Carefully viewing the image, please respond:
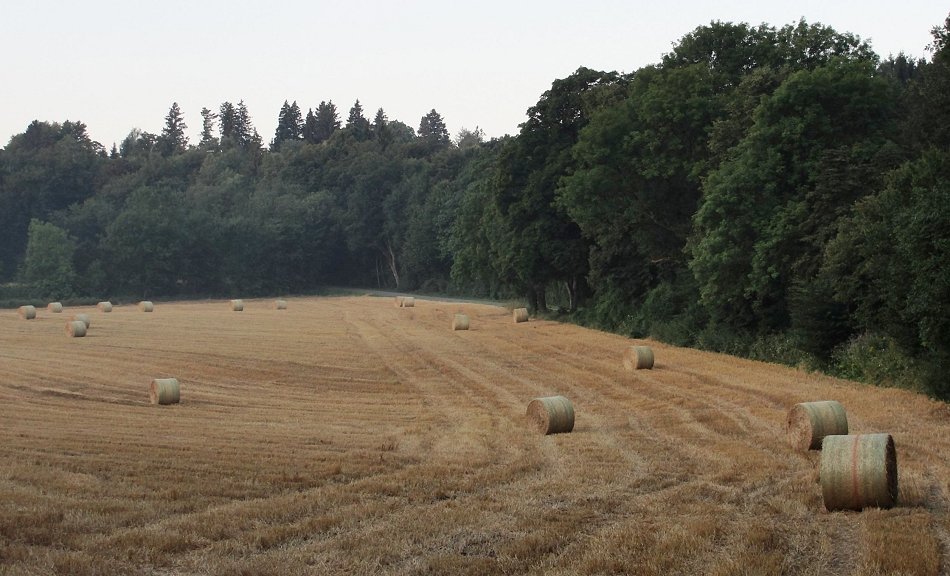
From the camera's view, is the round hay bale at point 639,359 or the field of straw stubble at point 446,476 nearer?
the field of straw stubble at point 446,476

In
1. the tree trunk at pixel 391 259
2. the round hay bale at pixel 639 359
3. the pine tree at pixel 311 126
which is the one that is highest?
the pine tree at pixel 311 126

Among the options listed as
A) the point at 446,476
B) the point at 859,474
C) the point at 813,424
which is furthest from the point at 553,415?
the point at 859,474

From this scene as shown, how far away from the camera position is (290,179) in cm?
13338

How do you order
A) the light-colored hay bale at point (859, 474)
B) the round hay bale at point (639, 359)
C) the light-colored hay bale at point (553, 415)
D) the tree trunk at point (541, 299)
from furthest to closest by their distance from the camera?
the tree trunk at point (541, 299) < the round hay bale at point (639, 359) < the light-colored hay bale at point (553, 415) < the light-colored hay bale at point (859, 474)

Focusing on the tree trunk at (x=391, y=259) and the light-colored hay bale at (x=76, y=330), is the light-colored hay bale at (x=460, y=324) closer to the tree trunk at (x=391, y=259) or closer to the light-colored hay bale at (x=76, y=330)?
the light-colored hay bale at (x=76, y=330)

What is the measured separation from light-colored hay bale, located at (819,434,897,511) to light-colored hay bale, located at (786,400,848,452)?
4648mm

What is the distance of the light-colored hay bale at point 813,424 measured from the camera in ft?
57.5

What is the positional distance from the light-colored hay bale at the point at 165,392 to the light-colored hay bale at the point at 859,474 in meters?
17.5

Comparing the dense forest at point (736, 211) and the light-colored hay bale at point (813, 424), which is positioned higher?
the dense forest at point (736, 211)

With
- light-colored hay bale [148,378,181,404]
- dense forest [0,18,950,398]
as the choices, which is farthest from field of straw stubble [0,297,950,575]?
dense forest [0,18,950,398]

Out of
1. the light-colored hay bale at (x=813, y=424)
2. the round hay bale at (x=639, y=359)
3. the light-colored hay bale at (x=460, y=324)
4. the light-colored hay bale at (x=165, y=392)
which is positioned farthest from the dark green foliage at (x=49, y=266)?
the light-colored hay bale at (x=813, y=424)

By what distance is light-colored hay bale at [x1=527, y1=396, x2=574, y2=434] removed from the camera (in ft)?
67.8

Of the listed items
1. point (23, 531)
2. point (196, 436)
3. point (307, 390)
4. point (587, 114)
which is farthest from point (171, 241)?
point (23, 531)

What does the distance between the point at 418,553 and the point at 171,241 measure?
3871 inches
